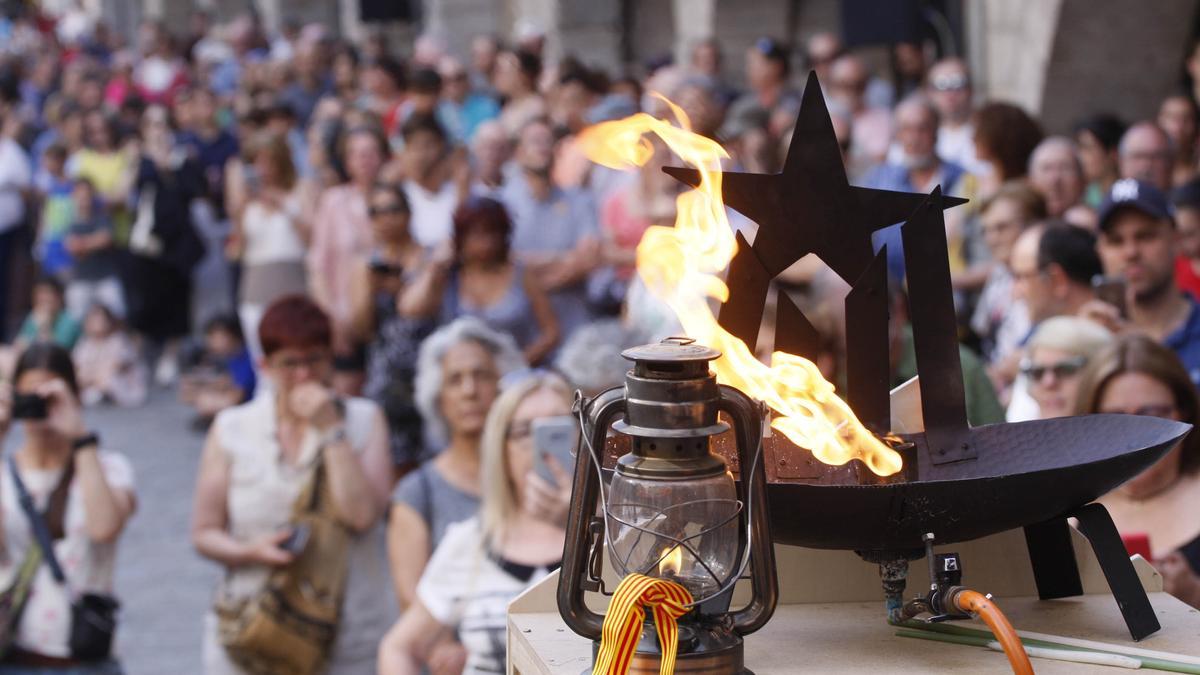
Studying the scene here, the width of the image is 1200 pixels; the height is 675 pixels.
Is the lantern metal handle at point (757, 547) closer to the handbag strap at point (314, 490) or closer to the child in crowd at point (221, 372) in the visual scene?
the handbag strap at point (314, 490)

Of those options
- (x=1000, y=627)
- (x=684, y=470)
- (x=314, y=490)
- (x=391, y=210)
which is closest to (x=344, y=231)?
(x=391, y=210)

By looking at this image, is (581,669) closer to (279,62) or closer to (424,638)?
(424,638)

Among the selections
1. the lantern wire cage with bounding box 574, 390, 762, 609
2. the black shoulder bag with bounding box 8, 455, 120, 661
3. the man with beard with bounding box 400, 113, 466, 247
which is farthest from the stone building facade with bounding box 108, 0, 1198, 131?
the lantern wire cage with bounding box 574, 390, 762, 609

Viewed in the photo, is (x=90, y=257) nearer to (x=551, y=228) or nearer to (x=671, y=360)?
(x=551, y=228)

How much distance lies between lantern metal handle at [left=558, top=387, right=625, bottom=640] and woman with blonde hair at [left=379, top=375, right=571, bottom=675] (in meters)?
1.81

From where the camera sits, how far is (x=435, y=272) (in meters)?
6.29

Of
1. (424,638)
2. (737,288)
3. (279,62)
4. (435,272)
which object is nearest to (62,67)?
(279,62)

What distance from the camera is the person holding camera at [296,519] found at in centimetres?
470

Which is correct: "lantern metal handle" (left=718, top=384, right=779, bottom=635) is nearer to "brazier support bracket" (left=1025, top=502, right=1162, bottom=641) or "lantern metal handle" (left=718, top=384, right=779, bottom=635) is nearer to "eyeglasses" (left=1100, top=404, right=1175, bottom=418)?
"brazier support bracket" (left=1025, top=502, right=1162, bottom=641)

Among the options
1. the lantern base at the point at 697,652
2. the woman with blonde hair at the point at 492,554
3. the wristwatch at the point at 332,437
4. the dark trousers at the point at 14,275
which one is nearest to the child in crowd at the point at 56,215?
the dark trousers at the point at 14,275

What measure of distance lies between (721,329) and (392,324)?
13.1 ft

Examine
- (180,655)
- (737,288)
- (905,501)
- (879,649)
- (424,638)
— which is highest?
(737,288)

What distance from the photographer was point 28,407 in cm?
511

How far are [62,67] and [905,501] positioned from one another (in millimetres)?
18994
